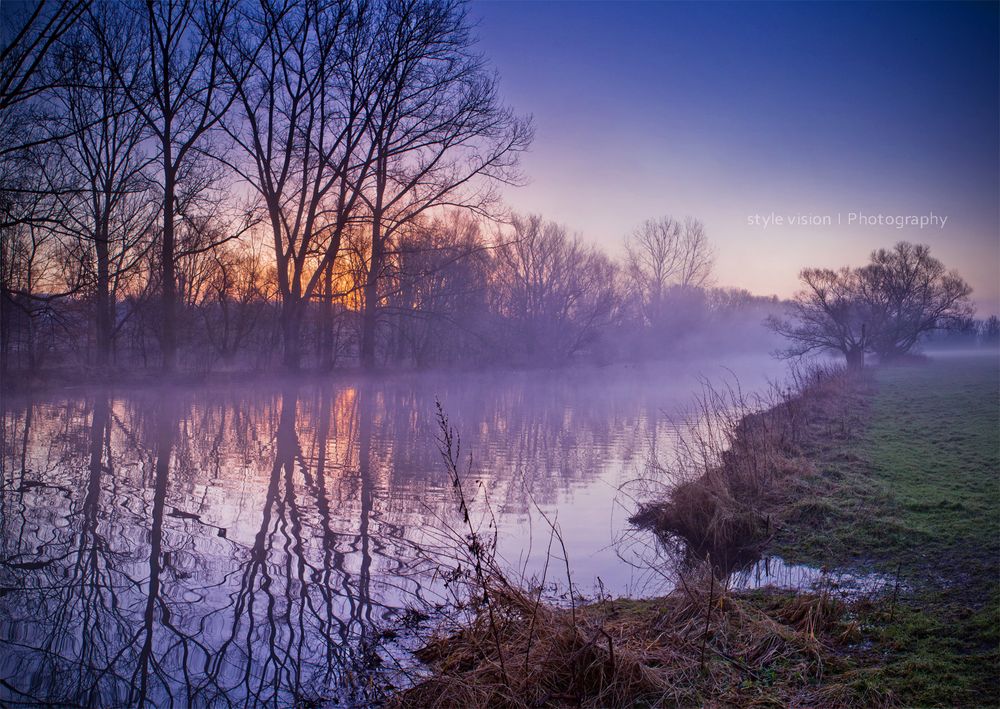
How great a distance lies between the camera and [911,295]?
30.0 meters

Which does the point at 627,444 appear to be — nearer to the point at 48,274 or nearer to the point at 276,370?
the point at 276,370

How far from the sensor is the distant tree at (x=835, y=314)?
32500 mm

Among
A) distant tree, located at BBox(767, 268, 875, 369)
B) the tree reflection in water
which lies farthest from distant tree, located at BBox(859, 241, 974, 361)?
the tree reflection in water

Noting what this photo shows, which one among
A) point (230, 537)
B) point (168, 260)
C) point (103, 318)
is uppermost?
point (168, 260)

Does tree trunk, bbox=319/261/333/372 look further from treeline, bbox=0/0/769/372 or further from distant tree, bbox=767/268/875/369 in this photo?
distant tree, bbox=767/268/875/369

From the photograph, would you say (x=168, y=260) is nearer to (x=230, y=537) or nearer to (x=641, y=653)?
(x=230, y=537)

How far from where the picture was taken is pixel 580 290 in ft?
139

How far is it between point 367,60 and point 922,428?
18195mm

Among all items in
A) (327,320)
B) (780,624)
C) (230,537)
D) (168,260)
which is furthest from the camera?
(327,320)

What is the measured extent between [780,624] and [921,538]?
2570 millimetres

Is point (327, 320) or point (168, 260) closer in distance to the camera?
point (168, 260)

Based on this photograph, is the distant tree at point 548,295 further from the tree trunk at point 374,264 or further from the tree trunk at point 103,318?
the tree trunk at point 103,318

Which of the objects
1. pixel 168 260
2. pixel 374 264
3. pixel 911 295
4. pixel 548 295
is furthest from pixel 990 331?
pixel 168 260

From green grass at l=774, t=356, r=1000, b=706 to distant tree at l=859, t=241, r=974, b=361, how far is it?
19.6m
